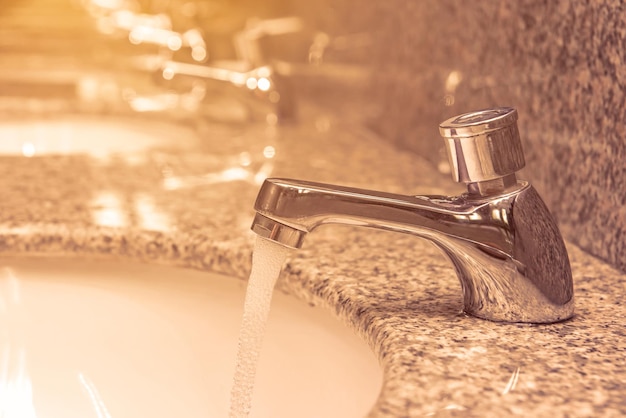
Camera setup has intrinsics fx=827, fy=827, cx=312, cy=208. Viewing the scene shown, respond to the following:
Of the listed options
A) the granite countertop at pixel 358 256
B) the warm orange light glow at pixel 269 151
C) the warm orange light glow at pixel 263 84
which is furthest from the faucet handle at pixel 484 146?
the warm orange light glow at pixel 263 84

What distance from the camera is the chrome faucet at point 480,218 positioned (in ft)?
1.59

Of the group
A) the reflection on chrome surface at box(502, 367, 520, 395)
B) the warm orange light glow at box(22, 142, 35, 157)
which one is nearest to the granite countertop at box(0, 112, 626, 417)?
the reflection on chrome surface at box(502, 367, 520, 395)

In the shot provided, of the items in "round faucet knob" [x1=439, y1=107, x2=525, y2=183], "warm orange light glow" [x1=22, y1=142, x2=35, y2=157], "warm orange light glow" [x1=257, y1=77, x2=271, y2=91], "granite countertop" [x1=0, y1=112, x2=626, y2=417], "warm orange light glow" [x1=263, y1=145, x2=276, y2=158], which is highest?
"warm orange light glow" [x1=257, y1=77, x2=271, y2=91]

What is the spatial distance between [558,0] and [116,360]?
49cm

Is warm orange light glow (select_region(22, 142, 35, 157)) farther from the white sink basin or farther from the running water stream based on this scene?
the running water stream

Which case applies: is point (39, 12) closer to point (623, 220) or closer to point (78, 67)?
point (78, 67)

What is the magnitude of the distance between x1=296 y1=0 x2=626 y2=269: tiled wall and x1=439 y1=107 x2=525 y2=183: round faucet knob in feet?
0.58

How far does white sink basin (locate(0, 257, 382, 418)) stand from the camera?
0.65 meters

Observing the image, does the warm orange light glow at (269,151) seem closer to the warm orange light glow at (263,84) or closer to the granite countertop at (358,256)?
the granite countertop at (358,256)

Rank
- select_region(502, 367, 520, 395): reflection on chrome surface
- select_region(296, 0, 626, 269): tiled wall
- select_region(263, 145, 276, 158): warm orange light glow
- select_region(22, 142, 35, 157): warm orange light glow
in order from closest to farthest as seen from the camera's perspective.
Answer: select_region(502, 367, 520, 395): reflection on chrome surface → select_region(296, 0, 626, 269): tiled wall → select_region(263, 145, 276, 158): warm orange light glow → select_region(22, 142, 35, 157): warm orange light glow

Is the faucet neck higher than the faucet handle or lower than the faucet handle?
lower

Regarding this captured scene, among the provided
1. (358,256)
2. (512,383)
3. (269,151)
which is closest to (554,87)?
(358,256)

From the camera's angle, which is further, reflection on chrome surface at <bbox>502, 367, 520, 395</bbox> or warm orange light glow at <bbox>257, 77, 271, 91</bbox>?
warm orange light glow at <bbox>257, 77, 271, 91</bbox>

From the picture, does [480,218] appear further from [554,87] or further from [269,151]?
[269,151]
